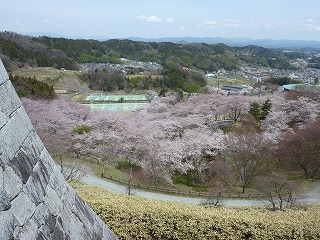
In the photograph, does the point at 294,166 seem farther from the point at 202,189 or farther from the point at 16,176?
the point at 16,176

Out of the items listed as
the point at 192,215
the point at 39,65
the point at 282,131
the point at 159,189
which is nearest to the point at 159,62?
the point at 39,65

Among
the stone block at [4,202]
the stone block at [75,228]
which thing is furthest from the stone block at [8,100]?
the stone block at [75,228]

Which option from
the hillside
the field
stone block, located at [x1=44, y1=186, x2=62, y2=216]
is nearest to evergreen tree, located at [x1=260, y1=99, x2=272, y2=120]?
the field

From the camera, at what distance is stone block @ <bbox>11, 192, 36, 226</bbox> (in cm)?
179

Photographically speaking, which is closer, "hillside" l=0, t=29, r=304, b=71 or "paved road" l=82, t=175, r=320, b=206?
"paved road" l=82, t=175, r=320, b=206

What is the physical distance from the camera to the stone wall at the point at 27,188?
1.79 metres

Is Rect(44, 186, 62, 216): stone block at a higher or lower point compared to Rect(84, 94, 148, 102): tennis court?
higher

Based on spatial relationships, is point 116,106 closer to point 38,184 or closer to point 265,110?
point 265,110

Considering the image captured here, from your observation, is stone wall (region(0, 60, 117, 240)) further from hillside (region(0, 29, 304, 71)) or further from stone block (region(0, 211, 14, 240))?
hillside (region(0, 29, 304, 71))

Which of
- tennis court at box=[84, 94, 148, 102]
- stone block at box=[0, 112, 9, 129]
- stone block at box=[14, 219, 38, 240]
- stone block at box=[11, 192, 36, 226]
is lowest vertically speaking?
tennis court at box=[84, 94, 148, 102]

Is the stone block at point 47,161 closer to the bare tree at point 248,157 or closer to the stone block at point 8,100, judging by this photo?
the stone block at point 8,100

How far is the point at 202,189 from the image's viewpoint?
2078 centimetres

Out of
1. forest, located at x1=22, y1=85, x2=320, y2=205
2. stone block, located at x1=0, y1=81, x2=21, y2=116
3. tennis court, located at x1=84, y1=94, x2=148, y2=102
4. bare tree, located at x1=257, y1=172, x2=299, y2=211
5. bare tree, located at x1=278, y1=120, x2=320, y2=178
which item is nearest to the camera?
stone block, located at x1=0, y1=81, x2=21, y2=116

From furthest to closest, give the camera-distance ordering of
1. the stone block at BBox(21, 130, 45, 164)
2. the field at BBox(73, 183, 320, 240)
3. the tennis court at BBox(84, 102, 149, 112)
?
1. the tennis court at BBox(84, 102, 149, 112)
2. the field at BBox(73, 183, 320, 240)
3. the stone block at BBox(21, 130, 45, 164)
